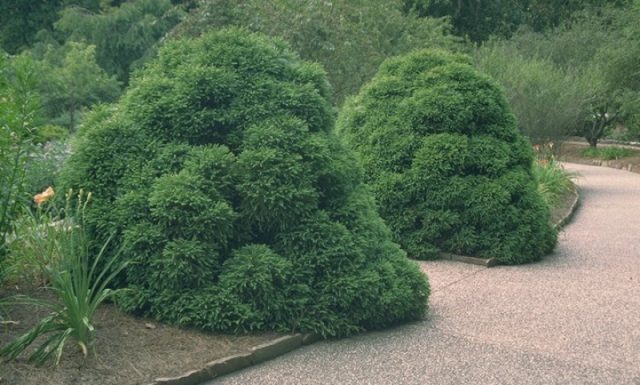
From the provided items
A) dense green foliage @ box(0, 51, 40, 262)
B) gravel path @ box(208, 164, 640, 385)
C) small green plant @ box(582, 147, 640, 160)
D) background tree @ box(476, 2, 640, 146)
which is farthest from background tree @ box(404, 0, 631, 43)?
dense green foliage @ box(0, 51, 40, 262)

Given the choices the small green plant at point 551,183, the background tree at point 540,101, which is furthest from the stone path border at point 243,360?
the background tree at point 540,101

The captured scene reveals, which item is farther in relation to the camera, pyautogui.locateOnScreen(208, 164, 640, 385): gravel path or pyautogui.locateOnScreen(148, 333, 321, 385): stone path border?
pyautogui.locateOnScreen(208, 164, 640, 385): gravel path

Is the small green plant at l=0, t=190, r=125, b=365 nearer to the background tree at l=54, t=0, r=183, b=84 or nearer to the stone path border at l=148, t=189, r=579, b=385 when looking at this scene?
the stone path border at l=148, t=189, r=579, b=385

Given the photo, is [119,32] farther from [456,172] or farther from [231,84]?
[231,84]

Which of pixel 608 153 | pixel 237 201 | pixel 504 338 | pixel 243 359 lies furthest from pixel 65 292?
pixel 608 153

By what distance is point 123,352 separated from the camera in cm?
520

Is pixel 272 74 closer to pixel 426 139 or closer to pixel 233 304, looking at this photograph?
pixel 233 304

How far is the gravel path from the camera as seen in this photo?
547 centimetres

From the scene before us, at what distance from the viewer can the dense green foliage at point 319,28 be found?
17672 mm

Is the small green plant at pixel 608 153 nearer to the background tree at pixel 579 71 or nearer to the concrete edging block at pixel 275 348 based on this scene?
the background tree at pixel 579 71

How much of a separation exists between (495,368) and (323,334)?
1200 millimetres

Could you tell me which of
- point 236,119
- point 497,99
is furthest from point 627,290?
point 236,119

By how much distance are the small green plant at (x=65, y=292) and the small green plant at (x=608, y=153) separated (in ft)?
92.5

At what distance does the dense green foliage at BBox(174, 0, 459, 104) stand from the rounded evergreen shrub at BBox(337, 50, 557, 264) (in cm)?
732
